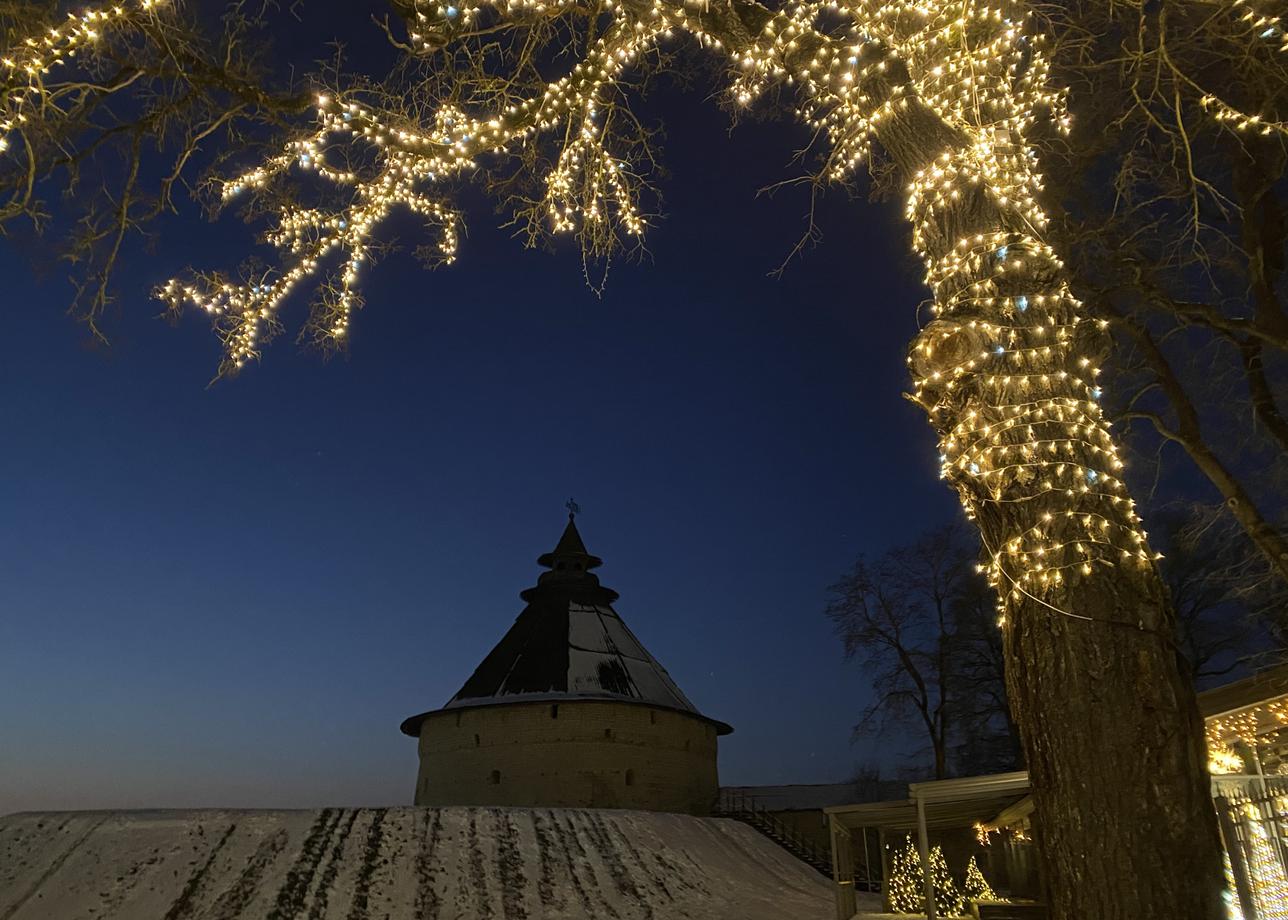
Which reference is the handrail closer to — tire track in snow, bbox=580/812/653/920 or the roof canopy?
the roof canopy

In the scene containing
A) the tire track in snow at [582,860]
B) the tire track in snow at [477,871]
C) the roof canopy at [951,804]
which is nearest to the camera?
the roof canopy at [951,804]

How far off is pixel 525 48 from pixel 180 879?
13773 mm

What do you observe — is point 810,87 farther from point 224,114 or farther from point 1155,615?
point 224,114

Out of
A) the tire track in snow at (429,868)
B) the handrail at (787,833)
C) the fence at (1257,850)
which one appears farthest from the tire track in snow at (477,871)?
→ the fence at (1257,850)

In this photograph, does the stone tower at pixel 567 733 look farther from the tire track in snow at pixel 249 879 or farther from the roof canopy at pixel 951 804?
the roof canopy at pixel 951 804

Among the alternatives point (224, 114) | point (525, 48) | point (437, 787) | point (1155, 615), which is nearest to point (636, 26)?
point (525, 48)

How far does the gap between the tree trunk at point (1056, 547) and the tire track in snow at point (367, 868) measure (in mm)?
12451

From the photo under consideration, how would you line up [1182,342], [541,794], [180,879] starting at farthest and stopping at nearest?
[541,794] < [180,879] < [1182,342]

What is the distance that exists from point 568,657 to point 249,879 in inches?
480

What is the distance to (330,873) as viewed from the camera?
13.2 m

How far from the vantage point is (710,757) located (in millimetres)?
25000

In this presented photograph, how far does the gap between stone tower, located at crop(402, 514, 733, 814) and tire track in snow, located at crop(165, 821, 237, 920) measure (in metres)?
9.08

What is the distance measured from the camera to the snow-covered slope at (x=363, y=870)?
480 inches

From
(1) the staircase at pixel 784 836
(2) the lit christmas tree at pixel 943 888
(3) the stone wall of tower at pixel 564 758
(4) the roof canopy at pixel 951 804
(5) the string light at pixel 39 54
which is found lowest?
(2) the lit christmas tree at pixel 943 888
